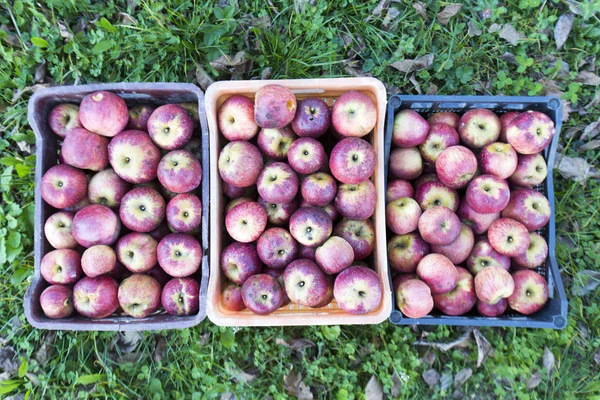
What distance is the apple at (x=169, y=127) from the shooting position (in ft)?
9.34

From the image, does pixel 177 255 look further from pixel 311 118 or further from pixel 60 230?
pixel 311 118

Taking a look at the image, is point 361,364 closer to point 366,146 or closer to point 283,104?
point 366,146

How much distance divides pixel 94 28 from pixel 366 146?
2601 millimetres

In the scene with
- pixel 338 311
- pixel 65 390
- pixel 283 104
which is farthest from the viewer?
pixel 65 390

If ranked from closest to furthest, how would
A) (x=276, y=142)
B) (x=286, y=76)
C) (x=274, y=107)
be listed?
(x=274, y=107), (x=276, y=142), (x=286, y=76)

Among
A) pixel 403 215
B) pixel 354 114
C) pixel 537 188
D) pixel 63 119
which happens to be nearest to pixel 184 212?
pixel 63 119

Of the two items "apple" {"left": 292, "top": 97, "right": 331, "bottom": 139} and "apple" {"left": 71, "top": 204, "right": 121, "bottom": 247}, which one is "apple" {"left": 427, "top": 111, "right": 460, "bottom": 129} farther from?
"apple" {"left": 71, "top": 204, "right": 121, "bottom": 247}

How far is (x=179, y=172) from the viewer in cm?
276

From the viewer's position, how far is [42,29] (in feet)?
11.8

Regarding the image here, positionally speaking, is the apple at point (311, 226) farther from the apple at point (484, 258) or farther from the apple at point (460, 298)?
the apple at point (484, 258)

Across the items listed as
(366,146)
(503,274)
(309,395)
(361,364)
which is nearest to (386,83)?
(366,146)

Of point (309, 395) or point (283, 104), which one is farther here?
point (309, 395)

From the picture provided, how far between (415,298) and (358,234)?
548 mm

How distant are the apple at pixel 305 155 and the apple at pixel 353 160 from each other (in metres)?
0.11
